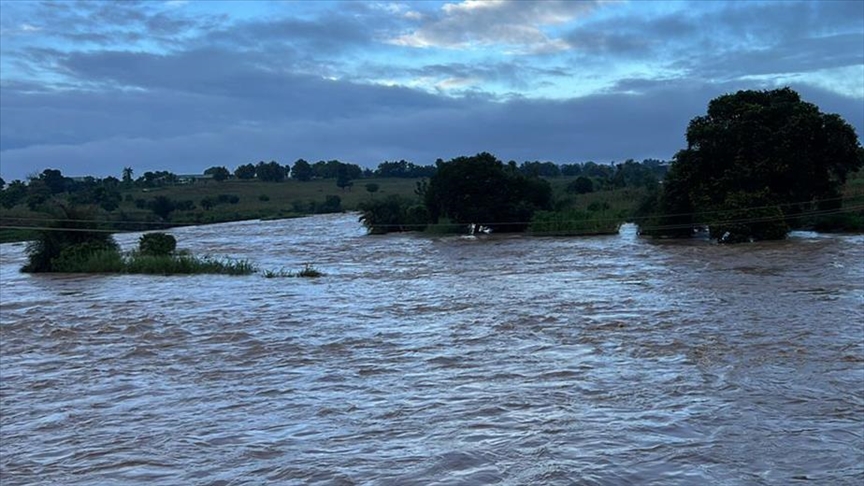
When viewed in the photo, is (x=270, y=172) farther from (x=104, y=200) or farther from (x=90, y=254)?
(x=90, y=254)

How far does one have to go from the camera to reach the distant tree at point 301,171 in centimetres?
10375

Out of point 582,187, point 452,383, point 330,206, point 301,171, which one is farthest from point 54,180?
point 452,383

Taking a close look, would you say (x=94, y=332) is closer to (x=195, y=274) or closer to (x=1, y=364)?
(x=1, y=364)

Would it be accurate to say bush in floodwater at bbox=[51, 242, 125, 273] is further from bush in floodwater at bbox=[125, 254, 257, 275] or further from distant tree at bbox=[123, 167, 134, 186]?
distant tree at bbox=[123, 167, 134, 186]

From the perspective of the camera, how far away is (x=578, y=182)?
58031mm

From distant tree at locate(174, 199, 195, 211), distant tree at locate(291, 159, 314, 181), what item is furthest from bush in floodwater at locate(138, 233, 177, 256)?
distant tree at locate(291, 159, 314, 181)

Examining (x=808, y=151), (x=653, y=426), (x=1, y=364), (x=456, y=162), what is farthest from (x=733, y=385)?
(x=456, y=162)

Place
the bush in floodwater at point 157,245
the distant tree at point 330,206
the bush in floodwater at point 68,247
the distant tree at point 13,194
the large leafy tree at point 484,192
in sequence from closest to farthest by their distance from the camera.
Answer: the bush in floodwater at point 68,247 → the bush in floodwater at point 157,245 → the large leafy tree at point 484,192 → the distant tree at point 13,194 → the distant tree at point 330,206

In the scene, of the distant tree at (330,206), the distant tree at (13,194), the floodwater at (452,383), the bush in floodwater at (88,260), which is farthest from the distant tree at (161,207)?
the floodwater at (452,383)

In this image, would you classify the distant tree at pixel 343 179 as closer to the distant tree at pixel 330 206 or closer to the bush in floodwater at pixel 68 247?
the distant tree at pixel 330 206

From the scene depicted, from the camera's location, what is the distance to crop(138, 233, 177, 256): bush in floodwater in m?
28.2

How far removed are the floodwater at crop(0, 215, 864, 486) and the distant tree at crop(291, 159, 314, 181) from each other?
278 ft

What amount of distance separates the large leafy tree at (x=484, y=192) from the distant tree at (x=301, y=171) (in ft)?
215

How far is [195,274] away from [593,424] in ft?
67.4
